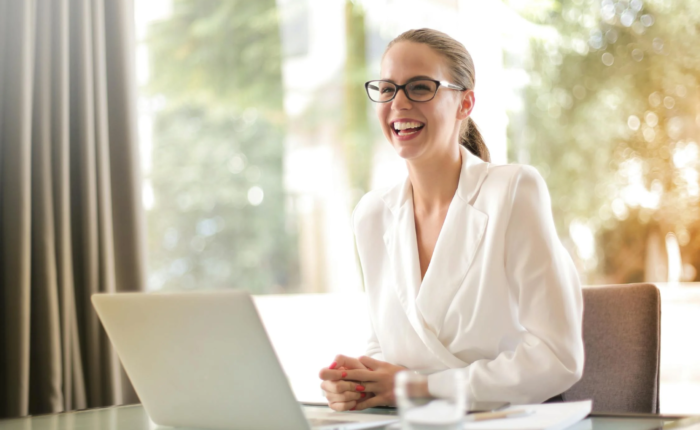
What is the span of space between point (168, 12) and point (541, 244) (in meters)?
3.35

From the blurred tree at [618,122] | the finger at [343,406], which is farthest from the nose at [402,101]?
the blurred tree at [618,122]

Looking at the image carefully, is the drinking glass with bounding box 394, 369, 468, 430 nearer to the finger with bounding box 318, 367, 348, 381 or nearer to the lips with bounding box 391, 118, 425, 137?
the finger with bounding box 318, 367, 348, 381

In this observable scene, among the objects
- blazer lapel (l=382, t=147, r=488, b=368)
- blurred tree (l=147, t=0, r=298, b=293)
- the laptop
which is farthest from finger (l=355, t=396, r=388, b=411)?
blurred tree (l=147, t=0, r=298, b=293)

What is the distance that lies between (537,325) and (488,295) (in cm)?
14

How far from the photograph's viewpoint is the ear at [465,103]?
162 centimetres

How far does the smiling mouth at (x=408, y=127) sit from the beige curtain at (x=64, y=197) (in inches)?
37.4

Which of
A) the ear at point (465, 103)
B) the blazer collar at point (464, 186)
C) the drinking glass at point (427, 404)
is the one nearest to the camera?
the drinking glass at point (427, 404)

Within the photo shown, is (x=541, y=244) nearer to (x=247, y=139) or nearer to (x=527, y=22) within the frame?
(x=527, y=22)

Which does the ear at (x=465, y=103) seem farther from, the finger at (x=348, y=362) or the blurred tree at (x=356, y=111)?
the blurred tree at (x=356, y=111)

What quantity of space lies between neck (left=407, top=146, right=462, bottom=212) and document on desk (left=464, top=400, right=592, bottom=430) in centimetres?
67

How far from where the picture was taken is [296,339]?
3775 mm

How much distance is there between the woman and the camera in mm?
1251

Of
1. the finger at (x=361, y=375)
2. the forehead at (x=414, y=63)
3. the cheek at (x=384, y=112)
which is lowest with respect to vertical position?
the finger at (x=361, y=375)

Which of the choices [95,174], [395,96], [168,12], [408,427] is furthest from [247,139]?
[408,427]
